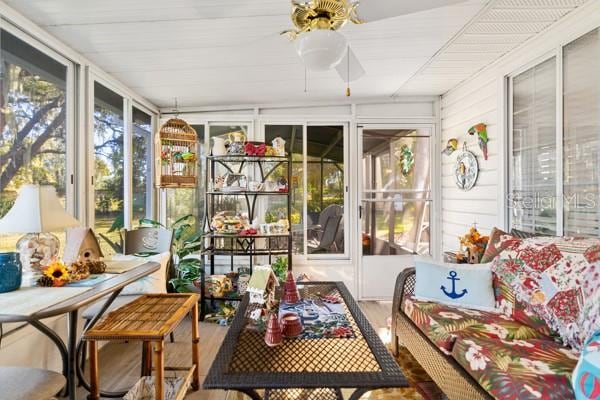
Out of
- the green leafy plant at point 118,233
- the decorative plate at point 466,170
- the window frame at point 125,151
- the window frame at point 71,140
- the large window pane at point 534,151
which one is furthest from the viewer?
the decorative plate at point 466,170

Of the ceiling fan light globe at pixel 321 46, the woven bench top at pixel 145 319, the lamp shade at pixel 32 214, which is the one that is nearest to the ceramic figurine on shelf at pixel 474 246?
the ceiling fan light globe at pixel 321 46

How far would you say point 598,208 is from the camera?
1.88 metres

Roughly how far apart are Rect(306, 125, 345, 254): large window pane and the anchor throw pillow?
1.65 metres

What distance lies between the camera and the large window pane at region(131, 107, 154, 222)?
3377 mm

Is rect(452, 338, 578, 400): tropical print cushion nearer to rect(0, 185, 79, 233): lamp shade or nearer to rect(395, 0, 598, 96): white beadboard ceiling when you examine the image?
rect(395, 0, 598, 96): white beadboard ceiling

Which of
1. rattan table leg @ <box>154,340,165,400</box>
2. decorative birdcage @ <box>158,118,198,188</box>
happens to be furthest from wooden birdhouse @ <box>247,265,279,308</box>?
decorative birdcage @ <box>158,118,198,188</box>

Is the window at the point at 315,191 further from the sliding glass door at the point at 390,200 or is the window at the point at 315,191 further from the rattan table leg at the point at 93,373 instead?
the rattan table leg at the point at 93,373

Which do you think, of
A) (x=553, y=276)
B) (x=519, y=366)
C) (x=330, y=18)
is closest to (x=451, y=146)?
(x=553, y=276)

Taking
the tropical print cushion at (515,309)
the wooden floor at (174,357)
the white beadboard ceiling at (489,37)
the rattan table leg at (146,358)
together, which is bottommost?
the wooden floor at (174,357)

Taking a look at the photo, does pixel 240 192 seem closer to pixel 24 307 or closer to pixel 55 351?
pixel 55 351

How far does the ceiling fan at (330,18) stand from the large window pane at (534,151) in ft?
4.74

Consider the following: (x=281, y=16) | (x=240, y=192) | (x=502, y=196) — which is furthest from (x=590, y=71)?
(x=240, y=192)

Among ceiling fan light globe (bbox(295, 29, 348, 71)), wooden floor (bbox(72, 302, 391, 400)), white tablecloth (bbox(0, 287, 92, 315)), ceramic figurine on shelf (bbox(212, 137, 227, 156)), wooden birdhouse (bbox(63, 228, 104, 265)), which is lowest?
wooden floor (bbox(72, 302, 391, 400))

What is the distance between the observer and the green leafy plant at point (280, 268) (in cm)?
332
